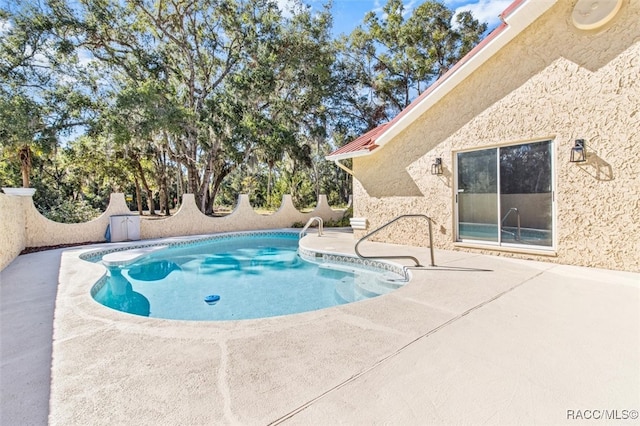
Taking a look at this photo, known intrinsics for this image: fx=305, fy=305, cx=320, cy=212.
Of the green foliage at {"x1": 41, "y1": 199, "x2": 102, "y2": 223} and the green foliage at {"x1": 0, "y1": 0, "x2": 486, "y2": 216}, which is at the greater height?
the green foliage at {"x1": 0, "y1": 0, "x2": 486, "y2": 216}

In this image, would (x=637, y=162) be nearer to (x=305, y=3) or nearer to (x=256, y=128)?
(x=256, y=128)

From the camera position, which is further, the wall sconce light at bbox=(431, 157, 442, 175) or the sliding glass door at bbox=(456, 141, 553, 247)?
the wall sconce light at bbox=(431, 157, 442, 175)

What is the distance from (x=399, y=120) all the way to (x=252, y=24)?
13168 mm

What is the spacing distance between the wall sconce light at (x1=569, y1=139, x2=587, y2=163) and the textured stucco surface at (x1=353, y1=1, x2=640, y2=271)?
0.09 metres

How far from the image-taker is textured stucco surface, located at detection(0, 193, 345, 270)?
7.87m

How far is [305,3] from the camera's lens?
1798 cm

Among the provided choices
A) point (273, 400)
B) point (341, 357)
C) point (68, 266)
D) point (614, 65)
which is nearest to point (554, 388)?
point (341, 357)

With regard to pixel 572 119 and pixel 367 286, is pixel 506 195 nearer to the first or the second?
pixel 572 119

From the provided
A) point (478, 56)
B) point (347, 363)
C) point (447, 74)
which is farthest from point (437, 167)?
point (347, 363)

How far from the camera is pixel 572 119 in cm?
584

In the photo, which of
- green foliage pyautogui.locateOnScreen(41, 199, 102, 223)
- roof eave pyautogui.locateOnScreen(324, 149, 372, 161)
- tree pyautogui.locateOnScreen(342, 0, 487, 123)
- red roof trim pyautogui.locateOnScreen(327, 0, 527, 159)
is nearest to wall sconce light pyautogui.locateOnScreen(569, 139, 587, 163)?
red roof trim pyautogui.locateOnScreen(327, 0, 527, 159)

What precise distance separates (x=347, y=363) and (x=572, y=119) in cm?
640

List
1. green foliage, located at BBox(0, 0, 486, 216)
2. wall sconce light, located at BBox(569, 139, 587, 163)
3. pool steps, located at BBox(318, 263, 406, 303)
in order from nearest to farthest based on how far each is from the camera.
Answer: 1. wall sconce light, located at BBox(569, 139, 587, 163)
2. pool steps, located at BBox(318, 263, 406, 303)
3. green foliage, located at BBox(0, 0, 486, 216)

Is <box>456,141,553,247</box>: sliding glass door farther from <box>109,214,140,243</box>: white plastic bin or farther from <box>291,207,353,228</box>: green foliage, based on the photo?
<box>109,214,140,243</box>: white plastic bin
